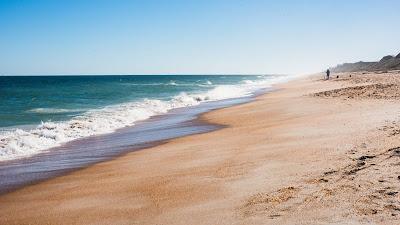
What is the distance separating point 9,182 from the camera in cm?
945

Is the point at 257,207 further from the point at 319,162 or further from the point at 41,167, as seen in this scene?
the point at 41,167

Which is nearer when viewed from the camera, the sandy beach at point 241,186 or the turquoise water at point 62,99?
the sandy beach at point 241,186

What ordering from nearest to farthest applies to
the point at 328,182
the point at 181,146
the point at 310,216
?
the point at 310,216
the point at 328,182
the point at 181,146

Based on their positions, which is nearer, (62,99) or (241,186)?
(241,186)

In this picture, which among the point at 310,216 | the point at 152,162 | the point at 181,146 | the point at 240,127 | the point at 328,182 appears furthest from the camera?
the point at 240,127

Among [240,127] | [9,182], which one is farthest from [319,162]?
[240,127]

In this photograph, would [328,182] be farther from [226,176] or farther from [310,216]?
[226,176]

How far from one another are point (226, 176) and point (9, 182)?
16.5ft

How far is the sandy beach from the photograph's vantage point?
5828 mm

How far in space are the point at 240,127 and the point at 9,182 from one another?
914cm

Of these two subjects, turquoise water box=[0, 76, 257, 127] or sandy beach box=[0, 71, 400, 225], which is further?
Result: turquoise water box=[0, 76, 257, 127]

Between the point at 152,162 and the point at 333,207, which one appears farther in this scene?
the point at 152,162

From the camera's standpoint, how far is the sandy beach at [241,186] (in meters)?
5.83

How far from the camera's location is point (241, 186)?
7.34 m
